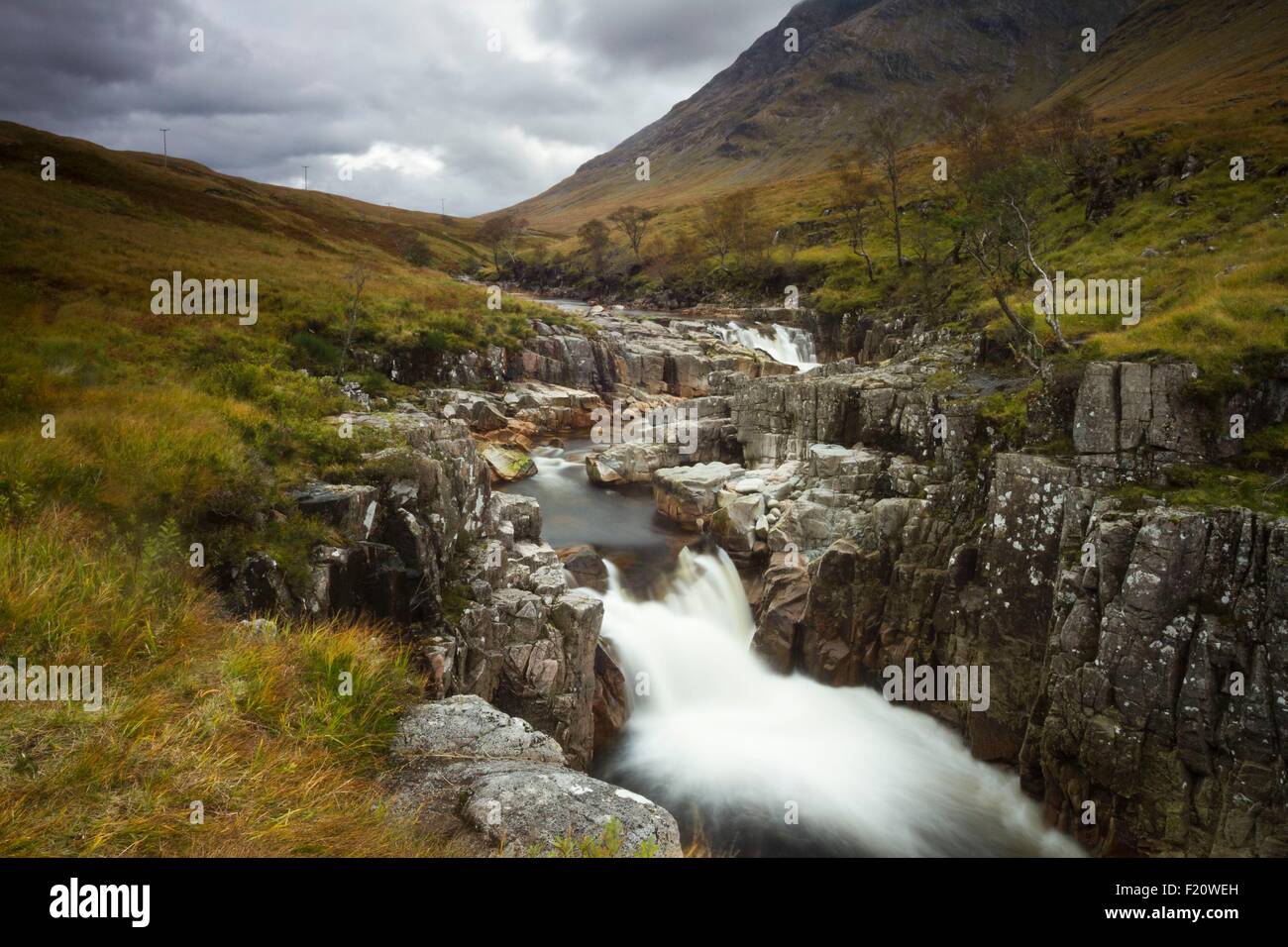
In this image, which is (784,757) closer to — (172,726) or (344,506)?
(344,506)

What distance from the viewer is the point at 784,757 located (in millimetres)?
17094

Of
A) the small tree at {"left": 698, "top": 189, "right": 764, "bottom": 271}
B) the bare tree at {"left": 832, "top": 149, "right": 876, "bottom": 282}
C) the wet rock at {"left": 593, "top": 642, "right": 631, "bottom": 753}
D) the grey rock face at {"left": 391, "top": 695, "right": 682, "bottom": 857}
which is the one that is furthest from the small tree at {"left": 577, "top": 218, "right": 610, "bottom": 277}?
the grey rock face at {"left": 391, "top": 695, "right": 682, "bottom": 857}

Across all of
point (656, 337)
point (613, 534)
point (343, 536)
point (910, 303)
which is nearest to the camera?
point (343, 536)

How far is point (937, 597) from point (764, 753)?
6.96 metres

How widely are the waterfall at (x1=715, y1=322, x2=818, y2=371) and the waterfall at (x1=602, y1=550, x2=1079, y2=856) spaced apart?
4030 cm

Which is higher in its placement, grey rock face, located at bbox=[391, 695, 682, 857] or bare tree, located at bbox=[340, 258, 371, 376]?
bare tree, located at bbox=[340, 258, 371, 376]

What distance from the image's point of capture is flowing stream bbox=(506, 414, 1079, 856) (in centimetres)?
1487

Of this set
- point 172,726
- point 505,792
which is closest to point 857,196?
point 505,792

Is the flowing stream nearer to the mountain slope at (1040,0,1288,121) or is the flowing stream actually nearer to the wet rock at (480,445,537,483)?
the wet rock at (480,445,537,483)

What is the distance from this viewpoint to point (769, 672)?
20297 millimetres

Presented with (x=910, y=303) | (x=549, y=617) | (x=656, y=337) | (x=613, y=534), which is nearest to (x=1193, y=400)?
(x=549, y=617)

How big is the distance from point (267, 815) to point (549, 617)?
11.0 m

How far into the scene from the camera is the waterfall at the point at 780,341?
57.8 meters
